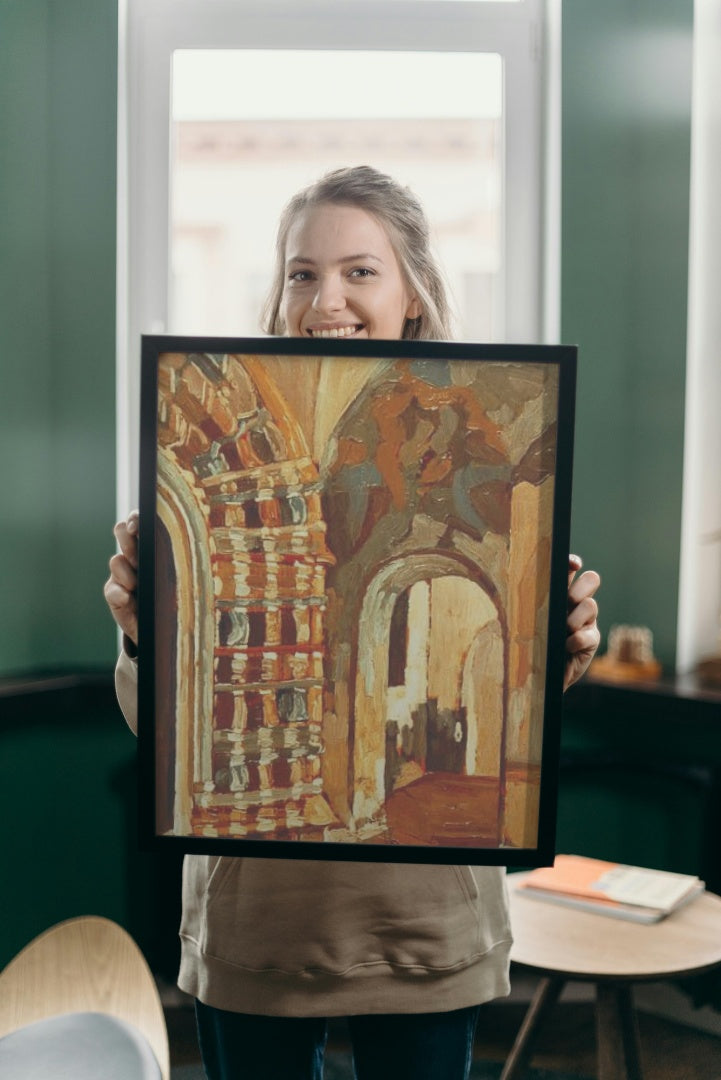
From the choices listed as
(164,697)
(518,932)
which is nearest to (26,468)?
(518,932)

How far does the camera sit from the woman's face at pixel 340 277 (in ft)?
3.66

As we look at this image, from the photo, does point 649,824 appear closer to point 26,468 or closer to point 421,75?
point 26,468

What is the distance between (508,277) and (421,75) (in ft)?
1.77

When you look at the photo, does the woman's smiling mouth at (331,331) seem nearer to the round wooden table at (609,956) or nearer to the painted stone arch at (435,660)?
the painted stone arch at (435,660)

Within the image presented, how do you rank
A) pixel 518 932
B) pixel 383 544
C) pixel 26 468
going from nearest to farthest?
pixel 383 544
pixel 518 932
pixel 26 468

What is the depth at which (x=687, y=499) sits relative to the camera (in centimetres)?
259

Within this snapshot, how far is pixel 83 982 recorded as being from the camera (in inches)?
36.6

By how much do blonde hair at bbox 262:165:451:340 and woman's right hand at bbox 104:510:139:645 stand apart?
346 millimetres

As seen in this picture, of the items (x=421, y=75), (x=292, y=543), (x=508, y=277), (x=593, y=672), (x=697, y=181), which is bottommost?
(x=593, y=672)

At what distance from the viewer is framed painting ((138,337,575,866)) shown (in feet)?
3.08

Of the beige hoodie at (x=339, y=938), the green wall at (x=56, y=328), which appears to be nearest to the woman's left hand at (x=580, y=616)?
the beige hoodie at (x=339, y=938)

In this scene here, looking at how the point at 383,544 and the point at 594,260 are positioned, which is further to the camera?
the point at 594,260

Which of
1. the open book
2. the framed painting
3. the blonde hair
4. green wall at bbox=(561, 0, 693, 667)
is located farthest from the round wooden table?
the blonde hair

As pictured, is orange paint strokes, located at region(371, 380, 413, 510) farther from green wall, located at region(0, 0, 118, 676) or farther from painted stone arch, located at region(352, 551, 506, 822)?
green wall, located at region(0, 0, 118, 676)
